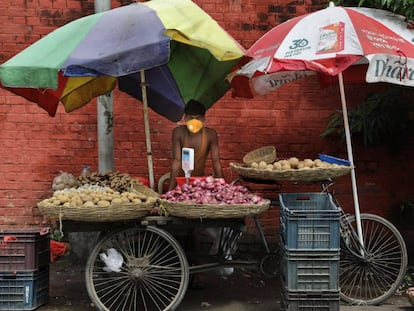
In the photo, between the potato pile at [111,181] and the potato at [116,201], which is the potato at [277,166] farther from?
the potato at [116,201]

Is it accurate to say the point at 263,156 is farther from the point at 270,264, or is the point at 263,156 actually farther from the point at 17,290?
the point at 17,290

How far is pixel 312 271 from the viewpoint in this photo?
4371 mm

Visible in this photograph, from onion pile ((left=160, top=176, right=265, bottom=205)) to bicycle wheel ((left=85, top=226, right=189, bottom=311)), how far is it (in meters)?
0.38

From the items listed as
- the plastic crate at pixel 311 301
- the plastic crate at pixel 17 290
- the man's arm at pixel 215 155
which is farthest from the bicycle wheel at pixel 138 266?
the man's arm at pixel 215 155

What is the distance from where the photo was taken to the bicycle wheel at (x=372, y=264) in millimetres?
5082

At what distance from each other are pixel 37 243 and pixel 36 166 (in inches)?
76.4

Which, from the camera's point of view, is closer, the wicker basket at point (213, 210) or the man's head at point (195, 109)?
the wicker basket at point (213, 210)

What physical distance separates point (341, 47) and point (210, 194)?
1739 millimetres

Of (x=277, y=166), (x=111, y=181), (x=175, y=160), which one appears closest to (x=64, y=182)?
(x=111, y=181)

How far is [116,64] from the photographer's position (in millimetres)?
4133

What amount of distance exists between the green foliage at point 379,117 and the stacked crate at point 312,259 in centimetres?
200

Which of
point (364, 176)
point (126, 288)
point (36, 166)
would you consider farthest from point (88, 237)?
point (364, 176)

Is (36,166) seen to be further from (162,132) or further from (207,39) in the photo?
(207,39)

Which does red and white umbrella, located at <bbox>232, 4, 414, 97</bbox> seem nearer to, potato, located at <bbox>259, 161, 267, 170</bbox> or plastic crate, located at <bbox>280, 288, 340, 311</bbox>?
potato, located at <bbox>259, 161, 267, 170</bbox>
